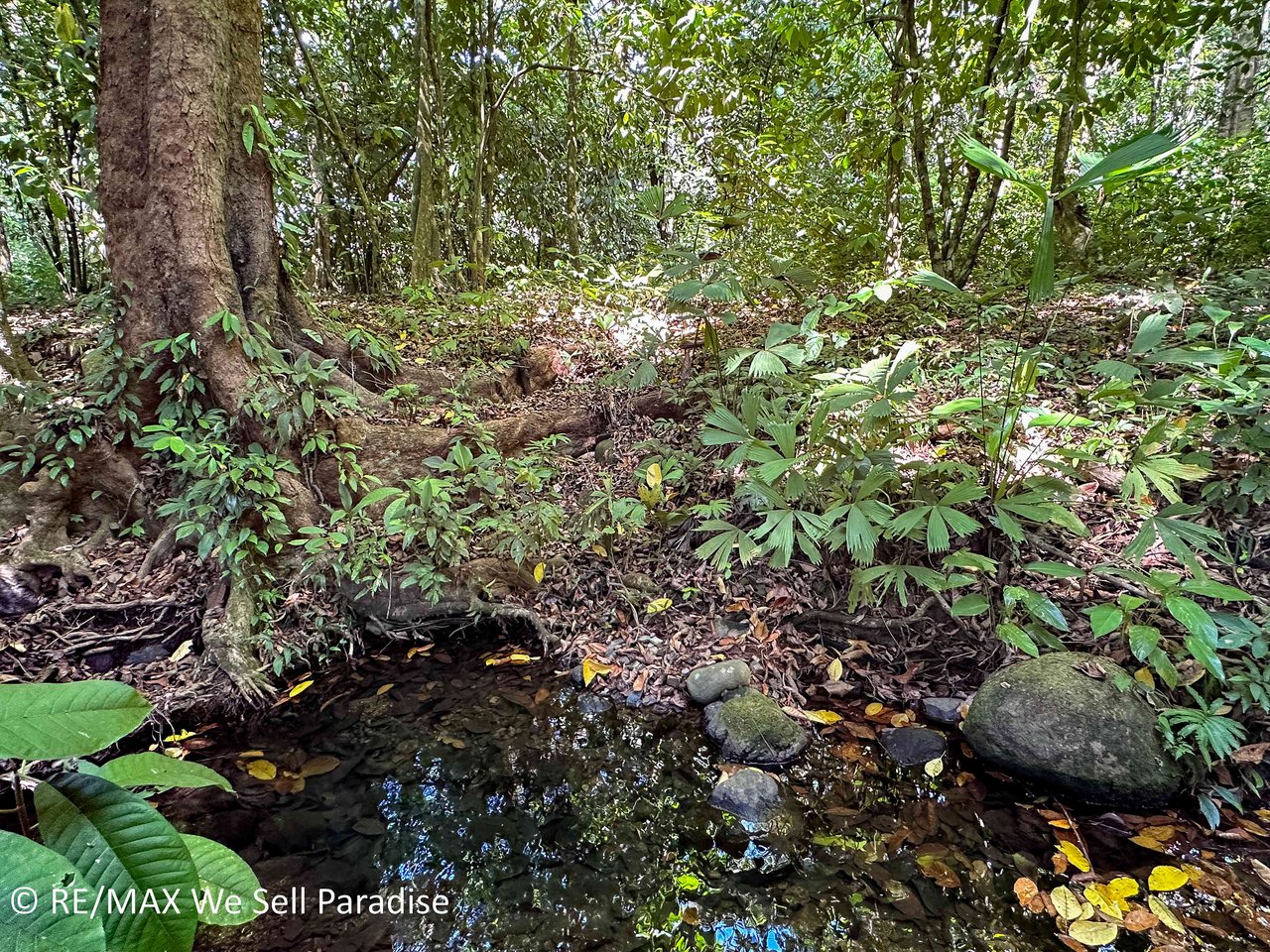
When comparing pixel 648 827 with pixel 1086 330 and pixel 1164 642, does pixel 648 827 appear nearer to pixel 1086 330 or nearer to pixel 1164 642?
pixel 1164 642

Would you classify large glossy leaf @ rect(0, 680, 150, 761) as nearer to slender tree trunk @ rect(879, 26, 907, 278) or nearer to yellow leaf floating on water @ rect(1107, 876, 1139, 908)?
yellow leaf floating on water @ rect(1107, 876, 1139, 908)

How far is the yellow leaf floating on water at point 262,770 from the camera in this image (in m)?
2.43

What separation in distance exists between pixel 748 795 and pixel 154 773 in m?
1.96

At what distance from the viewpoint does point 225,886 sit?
34.5 inches

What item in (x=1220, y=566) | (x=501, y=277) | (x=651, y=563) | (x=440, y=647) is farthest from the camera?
(x=501, y=277)

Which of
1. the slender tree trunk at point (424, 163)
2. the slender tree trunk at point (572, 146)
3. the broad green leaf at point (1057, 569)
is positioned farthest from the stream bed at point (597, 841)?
the slender tree trunk at point (572, 146)

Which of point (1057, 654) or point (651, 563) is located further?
point (651, 563)

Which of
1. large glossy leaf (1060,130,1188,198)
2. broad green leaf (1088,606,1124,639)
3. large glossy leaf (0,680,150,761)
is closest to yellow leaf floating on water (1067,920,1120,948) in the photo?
broad green leaf (1088,606,1124,639)

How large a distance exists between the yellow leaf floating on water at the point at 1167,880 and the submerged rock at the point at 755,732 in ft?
3.72

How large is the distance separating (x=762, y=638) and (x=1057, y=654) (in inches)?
51.0

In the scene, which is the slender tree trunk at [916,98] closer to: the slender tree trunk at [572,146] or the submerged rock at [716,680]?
the slender tree trunk at [572,146]

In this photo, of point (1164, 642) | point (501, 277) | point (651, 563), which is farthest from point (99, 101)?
point (1164, 642)

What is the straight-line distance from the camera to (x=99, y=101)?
11.5ft

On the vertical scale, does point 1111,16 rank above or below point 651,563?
above
